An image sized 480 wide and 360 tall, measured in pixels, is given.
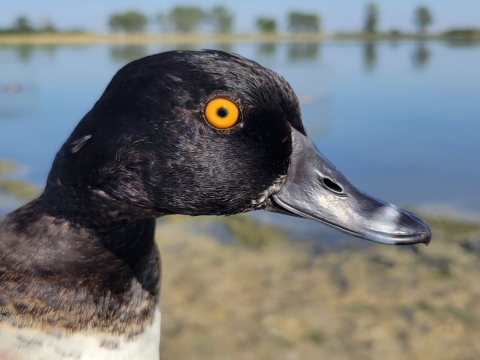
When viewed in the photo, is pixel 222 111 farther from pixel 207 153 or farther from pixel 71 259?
pixel 71 259

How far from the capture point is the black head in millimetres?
1174

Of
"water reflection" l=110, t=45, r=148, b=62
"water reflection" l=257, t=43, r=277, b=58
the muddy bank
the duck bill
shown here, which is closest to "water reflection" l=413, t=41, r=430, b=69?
"water reflection" l=257, t=43, r=277, b=58

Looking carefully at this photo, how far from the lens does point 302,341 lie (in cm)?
255

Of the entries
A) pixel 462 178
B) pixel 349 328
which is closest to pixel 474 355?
pixel 349 328

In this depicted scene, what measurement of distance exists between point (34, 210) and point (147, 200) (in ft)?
1.47

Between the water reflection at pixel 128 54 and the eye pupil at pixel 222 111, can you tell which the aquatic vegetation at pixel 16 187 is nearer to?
the eye pupil at pixel 222 111

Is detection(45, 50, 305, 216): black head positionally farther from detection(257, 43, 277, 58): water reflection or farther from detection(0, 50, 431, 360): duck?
detection(257, 43, 277, 58): water reflection

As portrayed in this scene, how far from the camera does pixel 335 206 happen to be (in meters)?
1.33

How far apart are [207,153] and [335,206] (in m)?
0.39

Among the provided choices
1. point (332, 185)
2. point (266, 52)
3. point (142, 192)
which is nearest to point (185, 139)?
point (142, 192)

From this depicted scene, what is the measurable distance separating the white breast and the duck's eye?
2.50ft

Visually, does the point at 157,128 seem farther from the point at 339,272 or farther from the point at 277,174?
the point at 339,272

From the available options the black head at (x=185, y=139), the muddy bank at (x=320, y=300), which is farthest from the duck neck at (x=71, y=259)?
the muddy bank at (x=320, y=300)

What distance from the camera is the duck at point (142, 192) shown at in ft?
3.89
